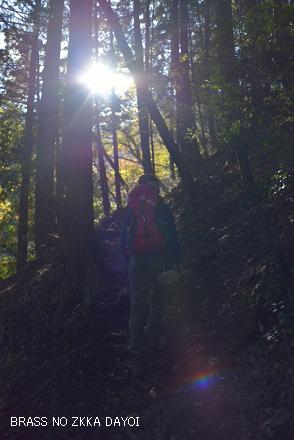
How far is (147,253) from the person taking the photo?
621 centimetres

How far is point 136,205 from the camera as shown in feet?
20.7

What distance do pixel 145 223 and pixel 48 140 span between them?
9.65 meters

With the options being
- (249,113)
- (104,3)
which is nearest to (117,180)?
(104,3)

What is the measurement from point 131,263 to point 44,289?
3645 millimetres

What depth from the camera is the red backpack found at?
620 cm

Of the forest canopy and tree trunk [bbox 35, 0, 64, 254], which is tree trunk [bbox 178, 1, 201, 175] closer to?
the forest canopy

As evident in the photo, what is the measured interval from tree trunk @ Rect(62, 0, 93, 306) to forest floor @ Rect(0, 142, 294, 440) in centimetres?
52

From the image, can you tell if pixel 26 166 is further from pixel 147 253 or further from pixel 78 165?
pixel 147 253

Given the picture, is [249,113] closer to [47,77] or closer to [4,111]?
[47,77]

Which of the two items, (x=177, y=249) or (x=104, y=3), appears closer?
(x=177, y=249)

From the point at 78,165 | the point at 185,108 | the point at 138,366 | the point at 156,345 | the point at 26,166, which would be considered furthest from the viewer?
the point at 26,166

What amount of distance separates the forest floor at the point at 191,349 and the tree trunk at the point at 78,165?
20.4 inches

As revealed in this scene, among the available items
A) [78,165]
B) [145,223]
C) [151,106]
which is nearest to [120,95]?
[151,106]

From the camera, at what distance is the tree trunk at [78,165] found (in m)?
8.29
